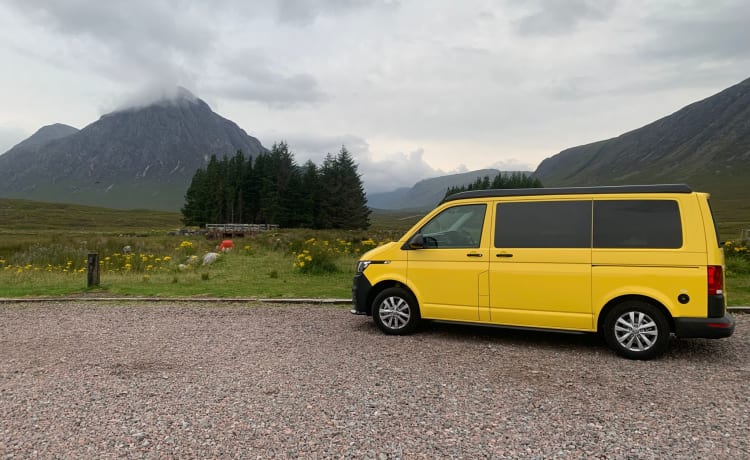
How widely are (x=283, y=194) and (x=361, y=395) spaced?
6413 centimetres

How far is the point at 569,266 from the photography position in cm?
731

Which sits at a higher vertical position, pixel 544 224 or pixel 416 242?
pixel 544 224

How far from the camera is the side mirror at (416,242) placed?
8320 millimetres

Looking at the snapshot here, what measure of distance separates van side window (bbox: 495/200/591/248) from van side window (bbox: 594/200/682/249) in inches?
7.7

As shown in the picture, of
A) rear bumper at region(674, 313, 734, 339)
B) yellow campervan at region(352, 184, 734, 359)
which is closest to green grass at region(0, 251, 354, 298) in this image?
yellow campervan at region(352, 184, 734, 359)

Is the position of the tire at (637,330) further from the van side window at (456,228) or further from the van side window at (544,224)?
the van side window at (456,228)

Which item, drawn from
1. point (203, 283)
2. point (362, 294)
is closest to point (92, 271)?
point (203, 283)

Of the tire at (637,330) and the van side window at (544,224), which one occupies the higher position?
the van side window at (544,224)

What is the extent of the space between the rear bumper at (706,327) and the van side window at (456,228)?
3116 mm

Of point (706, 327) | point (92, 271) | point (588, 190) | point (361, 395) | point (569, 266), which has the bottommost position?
point (361, 395)

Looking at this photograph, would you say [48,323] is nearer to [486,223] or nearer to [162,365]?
[162,365]

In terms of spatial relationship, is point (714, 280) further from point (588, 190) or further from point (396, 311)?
point (396, 311)

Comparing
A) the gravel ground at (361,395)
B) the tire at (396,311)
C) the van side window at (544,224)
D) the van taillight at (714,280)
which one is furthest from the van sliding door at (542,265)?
the van taillight at (714,280)

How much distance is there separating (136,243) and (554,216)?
29399 millimetres
